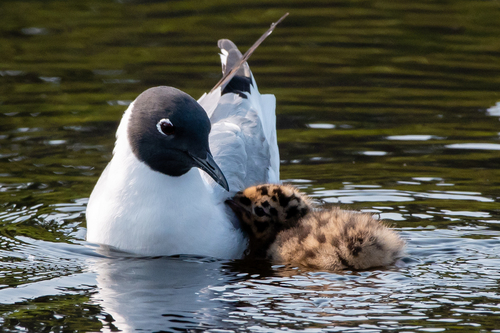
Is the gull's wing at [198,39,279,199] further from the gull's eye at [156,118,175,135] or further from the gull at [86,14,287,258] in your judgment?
the gull's eye at [156,118,175,135]

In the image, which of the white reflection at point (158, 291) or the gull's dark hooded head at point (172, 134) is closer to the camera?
the white reflection at point (158, 291)

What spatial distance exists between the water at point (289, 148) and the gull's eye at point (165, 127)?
3.69 ft

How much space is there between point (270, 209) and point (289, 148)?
3.42 metres

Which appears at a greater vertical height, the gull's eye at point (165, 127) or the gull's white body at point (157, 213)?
the gull's eye at point (165, 127)

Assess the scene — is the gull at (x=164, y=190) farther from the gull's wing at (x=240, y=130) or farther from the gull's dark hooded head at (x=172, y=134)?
the gull's wing at (x=240, y=130)

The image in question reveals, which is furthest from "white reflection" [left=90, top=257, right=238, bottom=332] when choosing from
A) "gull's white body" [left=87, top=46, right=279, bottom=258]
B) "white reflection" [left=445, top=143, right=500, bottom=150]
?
"white reflection" [left=445, top=143, right=500, bottom=150]

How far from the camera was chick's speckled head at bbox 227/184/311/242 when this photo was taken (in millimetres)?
7527

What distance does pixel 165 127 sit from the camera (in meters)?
7.14

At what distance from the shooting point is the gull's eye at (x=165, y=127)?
7.12 meters

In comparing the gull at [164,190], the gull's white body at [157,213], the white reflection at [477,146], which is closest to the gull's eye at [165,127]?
the gull at [164,190]

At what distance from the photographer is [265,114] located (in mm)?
10406

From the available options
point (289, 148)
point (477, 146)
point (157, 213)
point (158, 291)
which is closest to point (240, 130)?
point (157, 213)

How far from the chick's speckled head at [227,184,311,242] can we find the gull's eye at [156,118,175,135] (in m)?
0.99

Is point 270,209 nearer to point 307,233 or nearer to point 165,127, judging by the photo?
point 307,233
